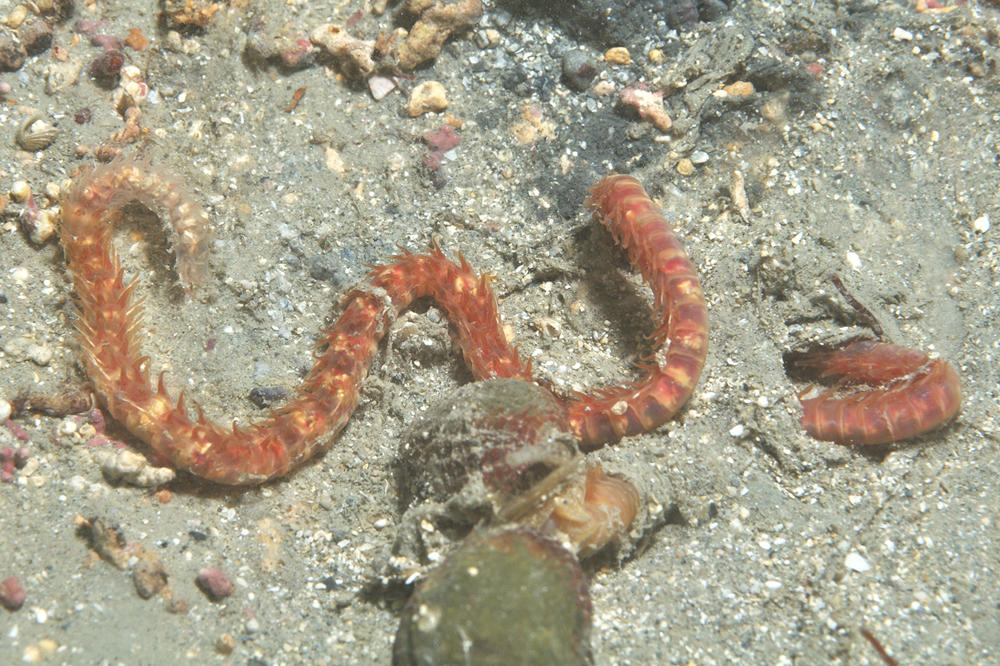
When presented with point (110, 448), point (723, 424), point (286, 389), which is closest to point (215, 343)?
point (286, 389)

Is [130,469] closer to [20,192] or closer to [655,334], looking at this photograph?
[20,192]

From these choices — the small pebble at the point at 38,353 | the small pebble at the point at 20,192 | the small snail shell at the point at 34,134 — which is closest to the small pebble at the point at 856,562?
the small pebble at the point at 38,353

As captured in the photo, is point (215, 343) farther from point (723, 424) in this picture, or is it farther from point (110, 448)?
point (723, 424)

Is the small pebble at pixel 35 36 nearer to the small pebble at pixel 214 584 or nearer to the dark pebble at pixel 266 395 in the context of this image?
the dark pebble at pixel 266 395

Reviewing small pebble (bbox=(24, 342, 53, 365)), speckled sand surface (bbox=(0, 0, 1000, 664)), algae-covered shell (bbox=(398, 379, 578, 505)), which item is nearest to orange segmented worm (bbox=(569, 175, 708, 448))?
speckled sand surface (bbox=(0, 0, 1000, 664))

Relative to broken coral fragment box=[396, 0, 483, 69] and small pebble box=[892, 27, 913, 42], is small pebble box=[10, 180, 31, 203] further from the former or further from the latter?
small pebble box=[892, 27, 913, 42]

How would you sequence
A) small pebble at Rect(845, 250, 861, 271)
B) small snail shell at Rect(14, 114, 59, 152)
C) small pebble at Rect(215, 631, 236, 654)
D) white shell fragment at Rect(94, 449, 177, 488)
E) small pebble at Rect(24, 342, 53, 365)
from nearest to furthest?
small pebble at Rect(215, 631, 236, 654) → white shell fragment at Rect(94, 449, 177, 488) → small pebble at Rect(24, 342, 53, 365) → small snail shell at Rect(14, 114, 59, 152) → small pebble at Rect(845, 250, 861, 271)
